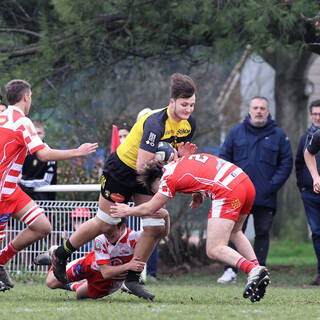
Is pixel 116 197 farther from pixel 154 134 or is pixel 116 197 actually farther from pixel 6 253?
pixel 6 253

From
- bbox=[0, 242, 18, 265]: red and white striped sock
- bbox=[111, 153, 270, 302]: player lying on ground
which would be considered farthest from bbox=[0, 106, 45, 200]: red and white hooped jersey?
bbox=[111, 153, 270, 302]: player lying on ground

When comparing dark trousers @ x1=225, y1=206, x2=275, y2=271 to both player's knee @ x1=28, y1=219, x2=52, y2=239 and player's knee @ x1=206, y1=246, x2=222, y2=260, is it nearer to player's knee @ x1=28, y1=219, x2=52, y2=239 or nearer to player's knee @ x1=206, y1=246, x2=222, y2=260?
player's knee @ x1=28, y1=219, x2=52, y2=239

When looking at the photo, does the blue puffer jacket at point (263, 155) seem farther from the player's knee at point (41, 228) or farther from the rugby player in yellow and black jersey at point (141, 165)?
the player's knee at point (41, 228)

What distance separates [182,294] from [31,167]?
3498 mm

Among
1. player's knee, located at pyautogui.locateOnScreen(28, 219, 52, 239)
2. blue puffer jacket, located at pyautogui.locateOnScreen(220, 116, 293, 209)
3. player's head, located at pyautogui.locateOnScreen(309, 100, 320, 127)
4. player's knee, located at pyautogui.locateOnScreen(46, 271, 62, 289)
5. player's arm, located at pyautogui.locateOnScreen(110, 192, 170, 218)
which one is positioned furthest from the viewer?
blue puffer jacket, located at pyautogui.locateOnScreen(220, 116, 293, 209)

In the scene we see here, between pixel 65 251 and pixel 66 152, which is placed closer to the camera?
pixel 66 152

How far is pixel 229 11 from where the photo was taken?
10.5 metres

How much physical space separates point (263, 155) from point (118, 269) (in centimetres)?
402

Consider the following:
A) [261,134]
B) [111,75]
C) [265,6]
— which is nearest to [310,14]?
[265,6]

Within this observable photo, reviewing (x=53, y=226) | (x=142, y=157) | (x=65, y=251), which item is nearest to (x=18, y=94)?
(x=142, y=157)

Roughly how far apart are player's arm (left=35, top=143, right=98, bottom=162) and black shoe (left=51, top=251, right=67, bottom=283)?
3.43 ft

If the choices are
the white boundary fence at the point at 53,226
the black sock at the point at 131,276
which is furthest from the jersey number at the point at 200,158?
the white boundary fence at the point at 53,226

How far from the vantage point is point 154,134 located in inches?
279

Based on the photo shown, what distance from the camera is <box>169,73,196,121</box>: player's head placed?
23.6 ft
